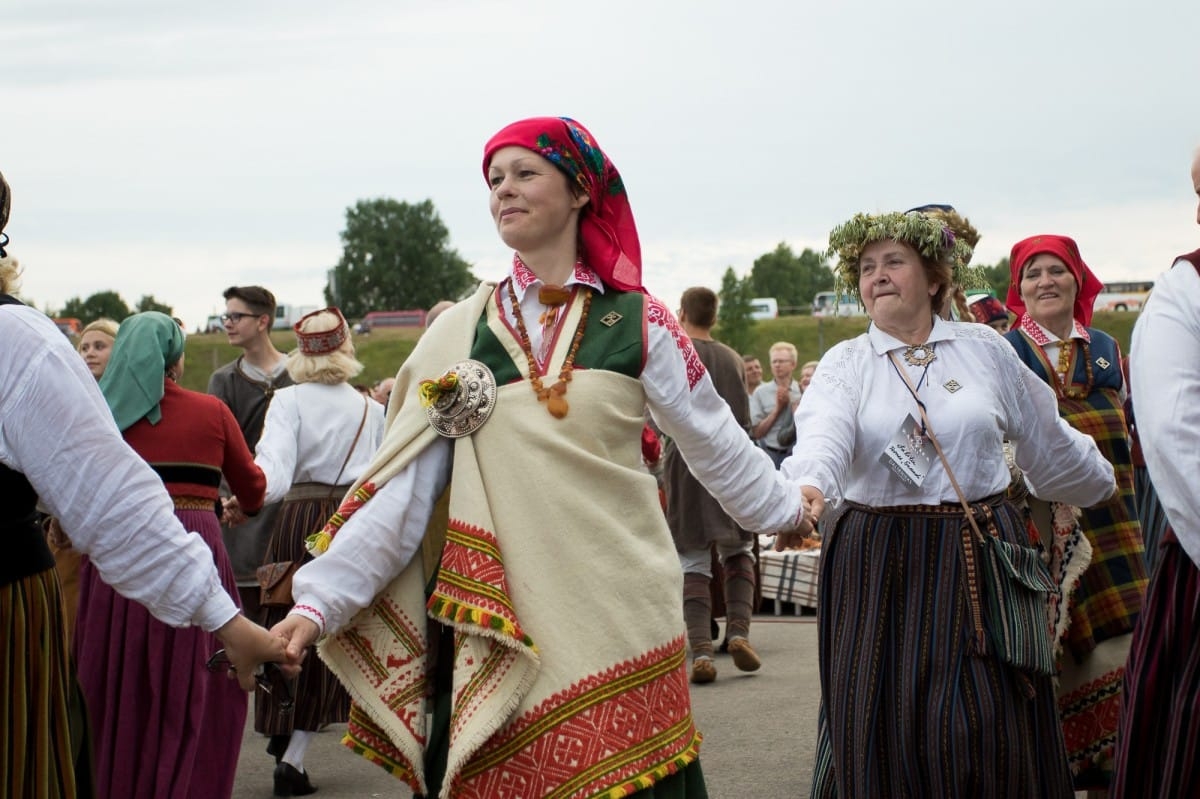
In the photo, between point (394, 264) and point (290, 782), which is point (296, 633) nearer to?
point (290, 782)

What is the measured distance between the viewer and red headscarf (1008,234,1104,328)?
635 cm

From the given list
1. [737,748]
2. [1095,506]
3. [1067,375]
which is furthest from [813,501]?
[737,748]

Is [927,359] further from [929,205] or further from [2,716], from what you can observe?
[2,716]

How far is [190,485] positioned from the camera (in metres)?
5.72

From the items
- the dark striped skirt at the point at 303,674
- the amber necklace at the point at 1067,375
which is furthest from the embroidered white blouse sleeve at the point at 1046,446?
the dark striped skirt at the point at 303,674

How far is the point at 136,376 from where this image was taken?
5.52 m

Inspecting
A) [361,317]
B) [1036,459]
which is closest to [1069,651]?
[1036,459]

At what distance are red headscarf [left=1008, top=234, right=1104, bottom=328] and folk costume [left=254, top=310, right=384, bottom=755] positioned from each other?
2928 millimetres

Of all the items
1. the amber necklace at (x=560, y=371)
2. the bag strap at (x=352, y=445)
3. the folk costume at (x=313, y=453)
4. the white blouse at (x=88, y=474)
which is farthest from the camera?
the bag strap at (x=352, y=445)

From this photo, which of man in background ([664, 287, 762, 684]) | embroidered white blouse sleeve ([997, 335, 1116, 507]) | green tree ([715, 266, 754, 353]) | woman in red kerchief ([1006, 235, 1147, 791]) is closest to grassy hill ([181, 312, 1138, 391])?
green tree ([715, 266, 754, 353])

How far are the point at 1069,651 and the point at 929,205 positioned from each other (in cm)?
167

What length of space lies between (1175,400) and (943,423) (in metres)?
1.43

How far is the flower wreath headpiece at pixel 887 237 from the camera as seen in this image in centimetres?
479

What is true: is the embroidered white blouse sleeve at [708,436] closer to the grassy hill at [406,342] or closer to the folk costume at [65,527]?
the folk costume at [65,527]
